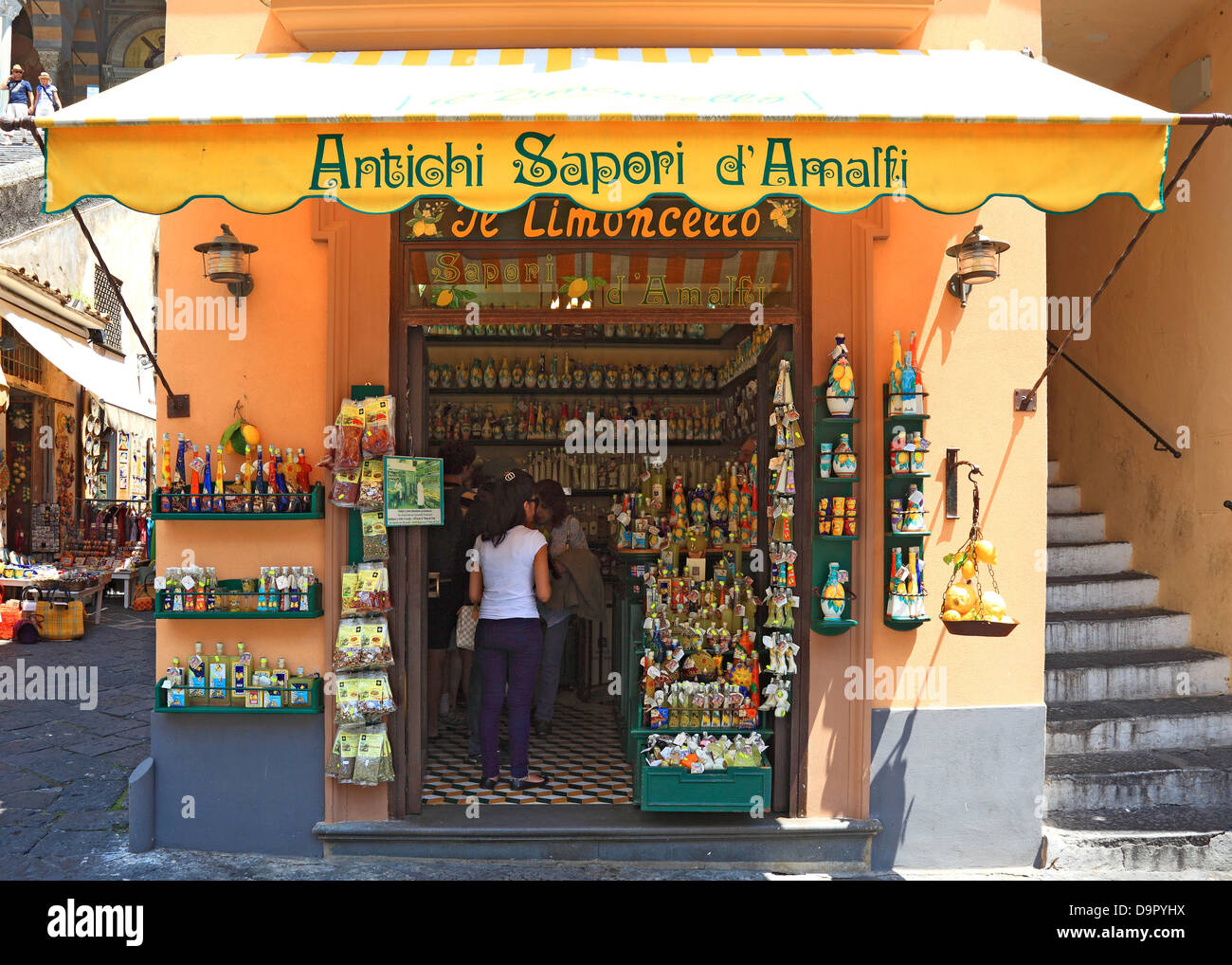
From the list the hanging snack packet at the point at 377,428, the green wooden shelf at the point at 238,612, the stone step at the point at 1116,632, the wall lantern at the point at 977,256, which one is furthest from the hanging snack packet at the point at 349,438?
the stone step at the point at 1116,632

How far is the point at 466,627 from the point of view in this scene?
612cm

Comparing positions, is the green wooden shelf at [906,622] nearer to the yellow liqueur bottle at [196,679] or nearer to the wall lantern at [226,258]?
the yellow liqueur bottle at [196,679]

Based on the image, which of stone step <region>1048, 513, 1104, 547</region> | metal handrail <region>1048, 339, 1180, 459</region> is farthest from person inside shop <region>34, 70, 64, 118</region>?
stone step <region>1048, 513, 1104, 547</region>

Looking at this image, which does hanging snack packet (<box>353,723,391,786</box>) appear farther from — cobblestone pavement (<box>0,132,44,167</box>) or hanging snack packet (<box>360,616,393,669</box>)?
cobblestone pavement (<box>0,132,44,167</box>)

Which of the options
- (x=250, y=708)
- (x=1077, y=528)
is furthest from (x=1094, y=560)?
(x=250, y=708)

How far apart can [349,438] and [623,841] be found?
2.50 metres

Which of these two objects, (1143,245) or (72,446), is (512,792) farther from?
(72,446)

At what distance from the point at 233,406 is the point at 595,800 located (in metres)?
2.91

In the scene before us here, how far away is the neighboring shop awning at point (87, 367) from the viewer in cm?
1022

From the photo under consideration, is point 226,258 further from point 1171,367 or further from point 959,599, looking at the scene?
point 1171,367

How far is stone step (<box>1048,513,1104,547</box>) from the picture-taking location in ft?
22.1

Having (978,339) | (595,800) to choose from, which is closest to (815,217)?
(978,339)

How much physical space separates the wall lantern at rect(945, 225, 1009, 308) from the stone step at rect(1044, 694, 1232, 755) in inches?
A: 104

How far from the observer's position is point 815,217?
4652 millimetres
